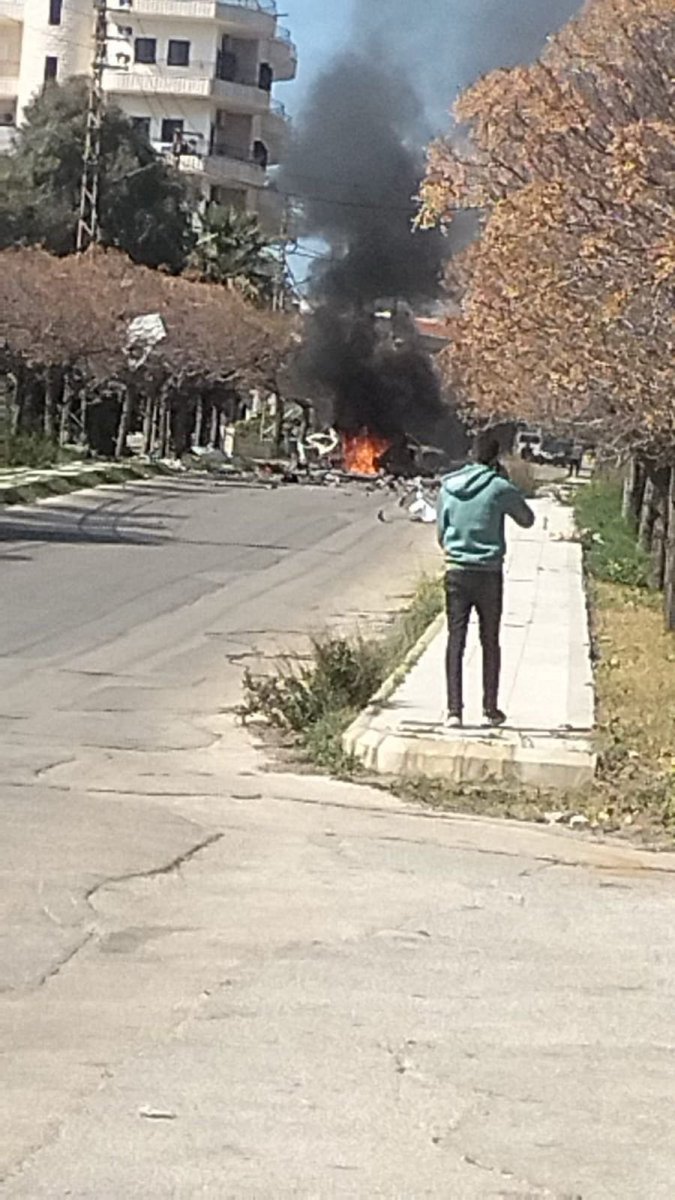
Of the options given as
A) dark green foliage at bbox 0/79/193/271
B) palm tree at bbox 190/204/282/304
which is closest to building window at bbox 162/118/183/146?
palm tree at bbox 190/204/282/304

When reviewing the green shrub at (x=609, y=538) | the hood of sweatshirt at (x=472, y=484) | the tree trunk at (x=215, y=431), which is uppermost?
the hood of sweatshirt at (x=472, y=484)

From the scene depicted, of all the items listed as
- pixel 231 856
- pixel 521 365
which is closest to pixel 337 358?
pixel 521 365

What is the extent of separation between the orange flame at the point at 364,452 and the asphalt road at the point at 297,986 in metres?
56.7

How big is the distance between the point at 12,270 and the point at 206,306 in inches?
472

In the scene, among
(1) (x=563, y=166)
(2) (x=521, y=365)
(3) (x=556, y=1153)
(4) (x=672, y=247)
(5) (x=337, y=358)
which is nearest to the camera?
(3) (x=556, y=1153)

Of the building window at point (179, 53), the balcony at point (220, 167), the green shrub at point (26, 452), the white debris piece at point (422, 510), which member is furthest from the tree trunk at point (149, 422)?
the building window at point (179, 53)

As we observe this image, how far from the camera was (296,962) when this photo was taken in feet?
25.9

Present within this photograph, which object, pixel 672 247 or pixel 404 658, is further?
pixel 404 658

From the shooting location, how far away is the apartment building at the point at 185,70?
3506 inches

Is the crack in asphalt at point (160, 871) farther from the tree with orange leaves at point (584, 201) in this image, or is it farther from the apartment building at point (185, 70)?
the apartment building at point (185, 70)

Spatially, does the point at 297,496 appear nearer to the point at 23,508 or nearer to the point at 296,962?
the point at 23,508

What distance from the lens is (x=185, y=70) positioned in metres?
90.5

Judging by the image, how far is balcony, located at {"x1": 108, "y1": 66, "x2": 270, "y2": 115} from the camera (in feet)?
296

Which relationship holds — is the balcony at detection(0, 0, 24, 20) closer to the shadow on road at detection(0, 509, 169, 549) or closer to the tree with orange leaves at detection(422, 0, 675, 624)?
the shadow on road at detection(0, 509, 169, 549)
